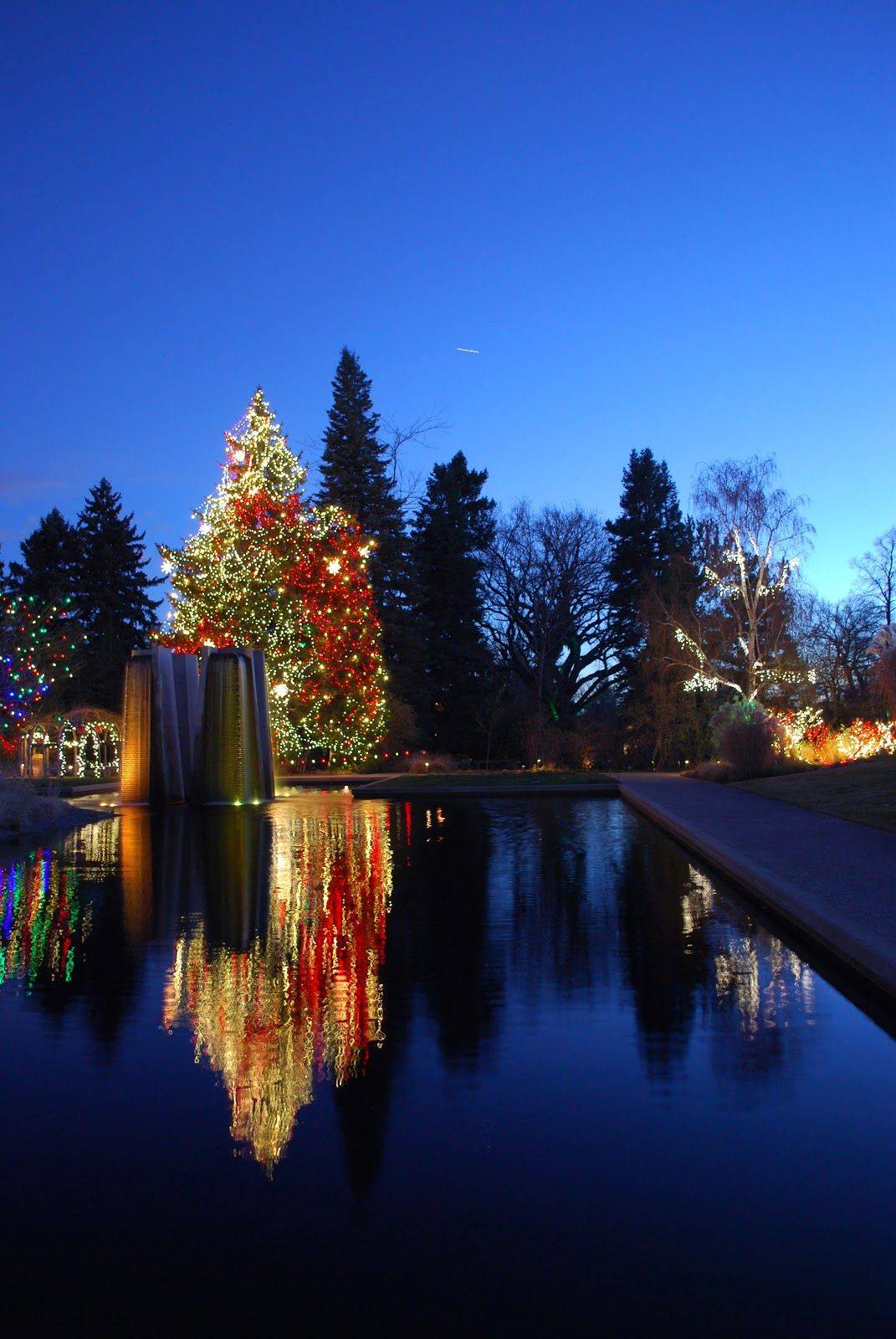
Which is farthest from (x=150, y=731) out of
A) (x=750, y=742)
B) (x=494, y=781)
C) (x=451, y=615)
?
(x=451, y=615)

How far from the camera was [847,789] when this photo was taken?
2181cm

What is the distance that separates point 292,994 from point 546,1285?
4.01 m

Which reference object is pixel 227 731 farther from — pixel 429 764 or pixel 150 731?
pixel 429 764

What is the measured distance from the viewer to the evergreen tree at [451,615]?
5534cm

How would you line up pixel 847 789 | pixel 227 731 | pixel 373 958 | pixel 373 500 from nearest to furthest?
pixel 373 958 < pixel 847 789 < pixel 227 731 < pixel 373 500

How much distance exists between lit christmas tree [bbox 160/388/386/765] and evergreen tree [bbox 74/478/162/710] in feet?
79.9

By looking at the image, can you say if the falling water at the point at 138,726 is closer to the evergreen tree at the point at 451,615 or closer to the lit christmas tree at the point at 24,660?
the lit christmas tree at the point at 24,660

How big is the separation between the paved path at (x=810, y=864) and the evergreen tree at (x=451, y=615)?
107 ft

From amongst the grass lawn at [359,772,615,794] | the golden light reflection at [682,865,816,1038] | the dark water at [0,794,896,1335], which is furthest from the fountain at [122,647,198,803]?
the golden light reflection at [682,865,816,1038]

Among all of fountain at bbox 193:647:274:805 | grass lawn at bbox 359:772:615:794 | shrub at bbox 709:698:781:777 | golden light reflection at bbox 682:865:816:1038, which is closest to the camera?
golden light reflection at bbox 682:865:816:1038

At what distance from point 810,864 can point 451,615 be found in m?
45.3

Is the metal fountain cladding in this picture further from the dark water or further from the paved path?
the dark water

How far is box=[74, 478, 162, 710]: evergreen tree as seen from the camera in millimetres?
61281

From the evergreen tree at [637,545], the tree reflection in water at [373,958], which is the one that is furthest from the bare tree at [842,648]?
the tree reflection in water at [373,958]
